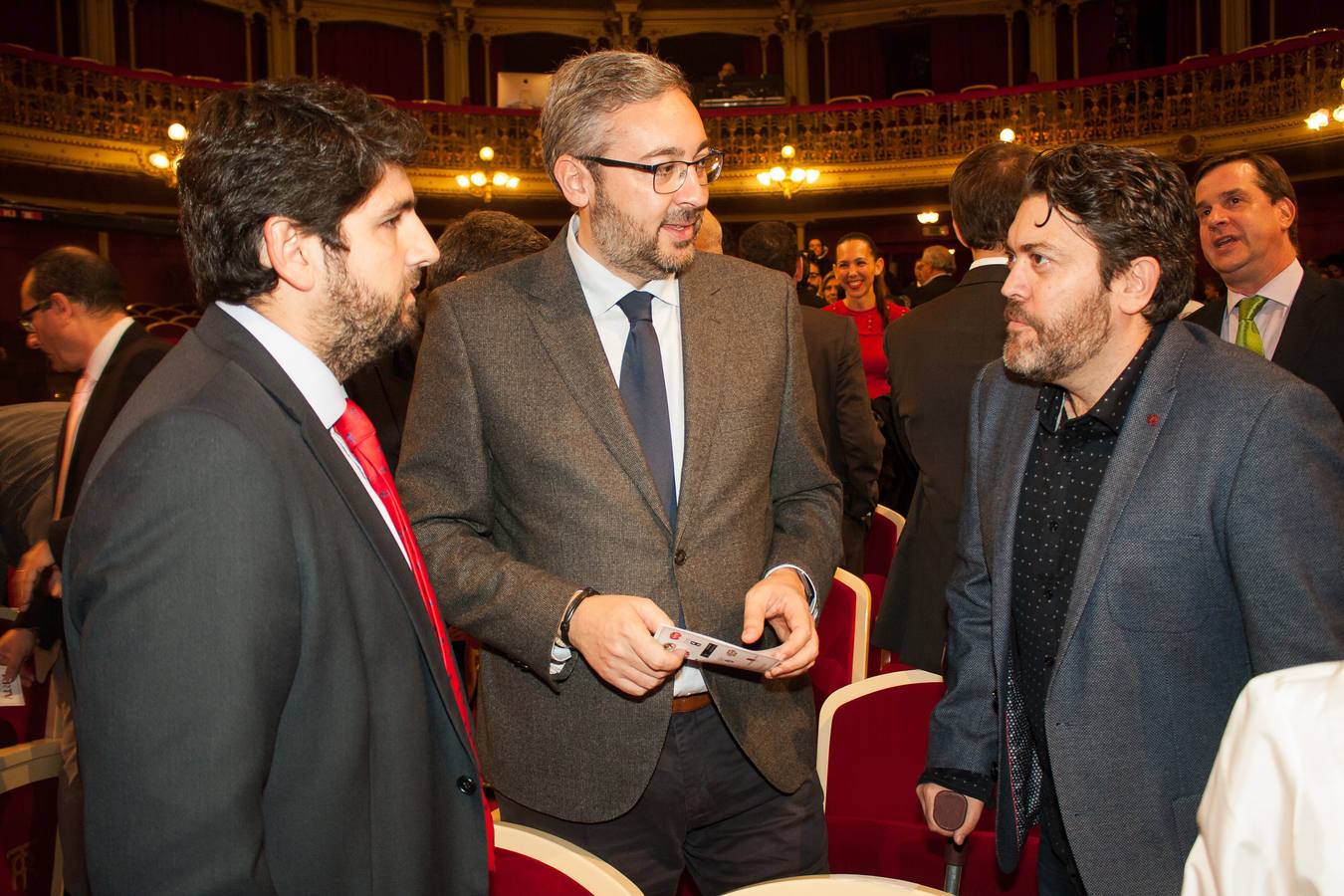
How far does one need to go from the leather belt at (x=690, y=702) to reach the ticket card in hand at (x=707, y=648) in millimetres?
250

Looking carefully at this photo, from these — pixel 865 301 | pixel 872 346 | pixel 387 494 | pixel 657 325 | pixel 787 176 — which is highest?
pixel 787 176

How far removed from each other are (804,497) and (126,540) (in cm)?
122

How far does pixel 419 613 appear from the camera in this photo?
1245 mm

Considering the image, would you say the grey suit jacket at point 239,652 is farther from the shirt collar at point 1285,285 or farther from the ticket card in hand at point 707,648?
the shirt collar at point 1285,285

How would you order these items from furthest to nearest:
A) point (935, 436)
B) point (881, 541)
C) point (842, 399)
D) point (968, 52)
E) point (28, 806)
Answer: point (968, 52) < point (881, 541) < point (842, 399) < point (935, 436) < point (28, 806)

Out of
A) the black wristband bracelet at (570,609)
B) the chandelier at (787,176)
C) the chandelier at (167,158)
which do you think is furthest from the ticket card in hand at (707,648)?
the chandelier at (787,176)

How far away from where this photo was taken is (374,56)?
17.7 m

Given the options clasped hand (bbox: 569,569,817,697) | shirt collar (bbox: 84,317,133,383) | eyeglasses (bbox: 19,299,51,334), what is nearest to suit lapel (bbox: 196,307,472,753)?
clasped hand (bbox: 569,569,817,697)

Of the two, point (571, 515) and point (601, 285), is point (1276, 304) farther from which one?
point (571, 515)

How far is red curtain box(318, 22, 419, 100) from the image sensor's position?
1734 centimetres

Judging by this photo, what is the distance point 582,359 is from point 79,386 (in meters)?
1.84

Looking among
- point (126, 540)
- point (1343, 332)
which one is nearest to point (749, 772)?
point (126, 540)

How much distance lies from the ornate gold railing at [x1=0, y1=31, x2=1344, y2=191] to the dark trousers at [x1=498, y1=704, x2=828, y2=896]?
12890 millimetres

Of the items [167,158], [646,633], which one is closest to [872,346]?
[646,633]
